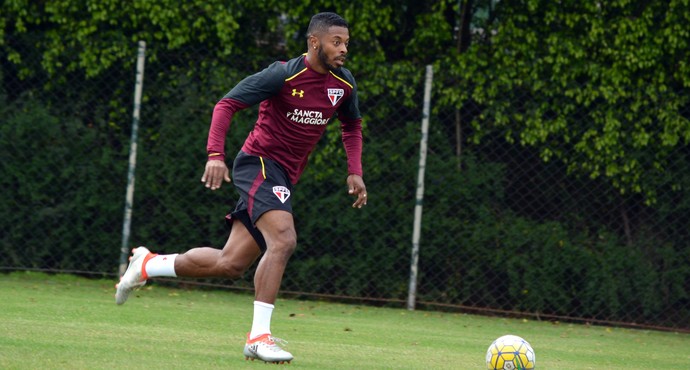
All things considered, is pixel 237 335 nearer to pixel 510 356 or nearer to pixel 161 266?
pixel 161 266

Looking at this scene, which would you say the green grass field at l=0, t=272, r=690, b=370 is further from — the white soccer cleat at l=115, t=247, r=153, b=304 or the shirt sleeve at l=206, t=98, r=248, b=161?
the shirt sleeve at l=206, t=98, r=248, b=161

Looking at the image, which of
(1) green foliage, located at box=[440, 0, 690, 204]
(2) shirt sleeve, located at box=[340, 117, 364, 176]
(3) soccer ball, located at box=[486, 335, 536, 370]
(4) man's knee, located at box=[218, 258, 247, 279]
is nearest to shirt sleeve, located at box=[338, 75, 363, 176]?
(2) shirt sleeve, located at box=[340, 117, 364, 176]

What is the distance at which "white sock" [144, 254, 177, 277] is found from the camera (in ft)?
19.7

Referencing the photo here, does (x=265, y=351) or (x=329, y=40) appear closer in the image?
(x=265, y=351)

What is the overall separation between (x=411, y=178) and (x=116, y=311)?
323 centimetres

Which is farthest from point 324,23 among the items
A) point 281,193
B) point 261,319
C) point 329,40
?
point 261,319

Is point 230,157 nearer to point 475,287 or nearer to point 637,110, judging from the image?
point 475,287

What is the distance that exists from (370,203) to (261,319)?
4.41 metres

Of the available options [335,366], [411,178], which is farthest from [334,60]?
[411,178]

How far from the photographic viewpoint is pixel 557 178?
31.9 ft

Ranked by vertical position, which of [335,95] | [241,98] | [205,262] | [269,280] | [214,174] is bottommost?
[269,280]

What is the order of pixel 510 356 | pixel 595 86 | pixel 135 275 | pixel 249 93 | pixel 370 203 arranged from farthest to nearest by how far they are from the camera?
1. pixel 595 86
2. pixel 370 203
3. pixel 135 275
4. pixel 249 93
5. pixel 510 356

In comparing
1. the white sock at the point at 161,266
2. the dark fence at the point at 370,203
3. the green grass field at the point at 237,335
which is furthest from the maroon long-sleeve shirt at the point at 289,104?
the dark fence at the point at 370,203

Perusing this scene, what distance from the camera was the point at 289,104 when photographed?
5.83 meters
